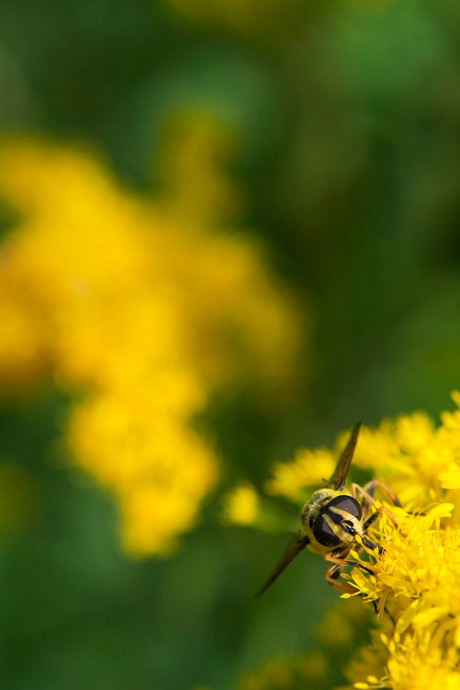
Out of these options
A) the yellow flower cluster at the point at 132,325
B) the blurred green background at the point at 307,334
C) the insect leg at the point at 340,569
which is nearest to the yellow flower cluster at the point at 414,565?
the insect leg at the point at 340,569

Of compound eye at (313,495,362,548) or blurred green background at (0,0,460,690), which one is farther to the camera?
blurred green background at (0,0,460,690)

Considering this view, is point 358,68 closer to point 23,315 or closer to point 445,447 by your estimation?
point 23,315

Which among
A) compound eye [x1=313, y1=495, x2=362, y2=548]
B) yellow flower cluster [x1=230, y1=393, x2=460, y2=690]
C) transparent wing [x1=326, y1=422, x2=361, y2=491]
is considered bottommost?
yellow flower cluster [x1=230, y1=393, x2=460, y2=690]

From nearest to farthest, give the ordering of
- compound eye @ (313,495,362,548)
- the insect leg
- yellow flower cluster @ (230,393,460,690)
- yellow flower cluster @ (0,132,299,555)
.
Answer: yellow flower cluster @ (230,393,460,690)
the insect leg
compound eye @ (313,495,362,548)
yellow flower cluster @ (0,132,299,555)

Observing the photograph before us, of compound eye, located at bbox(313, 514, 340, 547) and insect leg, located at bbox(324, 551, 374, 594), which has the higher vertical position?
compound eye, located at bbox(313, 514, 340, 547)

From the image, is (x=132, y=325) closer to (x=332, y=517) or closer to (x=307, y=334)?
(x=307, y=334)

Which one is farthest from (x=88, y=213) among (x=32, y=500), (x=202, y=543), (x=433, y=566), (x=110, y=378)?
(x=433, y=566)

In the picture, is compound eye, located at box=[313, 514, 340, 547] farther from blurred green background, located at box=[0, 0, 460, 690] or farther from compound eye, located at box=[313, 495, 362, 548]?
blurred green background, located at box=[0, 0, 460, 690]

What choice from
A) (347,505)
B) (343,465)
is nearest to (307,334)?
(343,465)

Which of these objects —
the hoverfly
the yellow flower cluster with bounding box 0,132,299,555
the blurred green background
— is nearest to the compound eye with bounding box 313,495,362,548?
the hoverfly
